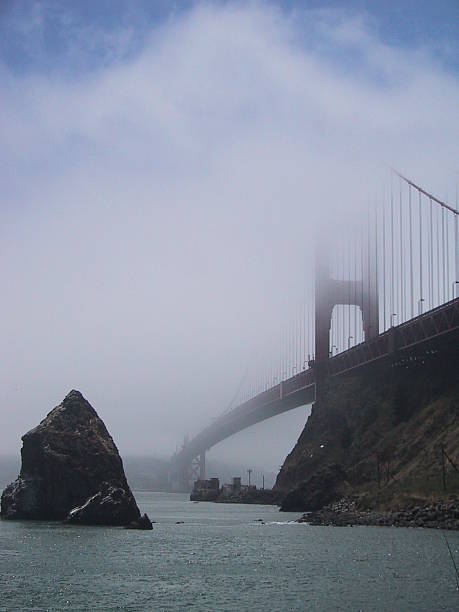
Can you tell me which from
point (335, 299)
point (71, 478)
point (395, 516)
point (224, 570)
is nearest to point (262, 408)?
point (335, 299)

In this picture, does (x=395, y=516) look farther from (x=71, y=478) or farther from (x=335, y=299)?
(x=335, y=299)

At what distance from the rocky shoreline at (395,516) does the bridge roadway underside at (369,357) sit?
74.1 feet

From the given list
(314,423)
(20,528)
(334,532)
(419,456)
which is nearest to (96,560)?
(20,528)

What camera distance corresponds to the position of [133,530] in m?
67.1

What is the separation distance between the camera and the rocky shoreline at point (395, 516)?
65.9 m

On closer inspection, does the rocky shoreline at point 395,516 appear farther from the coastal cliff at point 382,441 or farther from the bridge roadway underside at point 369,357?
the bridge roadway underside at point 369,357

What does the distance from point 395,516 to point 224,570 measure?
103ft

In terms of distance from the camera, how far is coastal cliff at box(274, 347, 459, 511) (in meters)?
82.8

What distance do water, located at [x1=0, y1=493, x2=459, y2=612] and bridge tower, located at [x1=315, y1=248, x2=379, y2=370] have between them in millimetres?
76249

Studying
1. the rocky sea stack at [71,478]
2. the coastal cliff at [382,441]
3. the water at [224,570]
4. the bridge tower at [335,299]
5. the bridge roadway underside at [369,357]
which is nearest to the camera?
the water at [224,570]

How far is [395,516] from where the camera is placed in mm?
72500

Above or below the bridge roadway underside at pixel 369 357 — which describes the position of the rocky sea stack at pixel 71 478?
below

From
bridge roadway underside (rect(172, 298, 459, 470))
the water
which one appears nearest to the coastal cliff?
bridge roadway underside (rect(172, 298, 459, 470))

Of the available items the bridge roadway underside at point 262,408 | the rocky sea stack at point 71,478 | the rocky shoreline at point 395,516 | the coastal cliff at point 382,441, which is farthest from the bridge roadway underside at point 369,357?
the rocky sea stack at point 71,478
